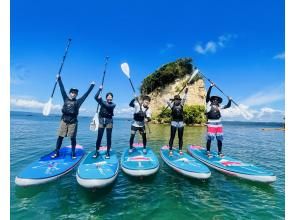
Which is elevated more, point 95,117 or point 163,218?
point 95,117

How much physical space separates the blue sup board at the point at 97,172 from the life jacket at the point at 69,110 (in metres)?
1.75

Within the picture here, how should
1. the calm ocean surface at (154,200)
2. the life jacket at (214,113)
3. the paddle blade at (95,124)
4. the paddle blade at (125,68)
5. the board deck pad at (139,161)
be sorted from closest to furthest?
the calm ocean surface at (154,200)
the board deck pad at (139,161)
the paddle blade at (95,124)
the life jacket at (214,113)
the paddle blade at (125,68)

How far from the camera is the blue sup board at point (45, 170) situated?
249 inches

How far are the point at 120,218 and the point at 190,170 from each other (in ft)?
10.2

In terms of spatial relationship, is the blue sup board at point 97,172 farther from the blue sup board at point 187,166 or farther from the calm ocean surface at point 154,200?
the blue sup board at point 187,166

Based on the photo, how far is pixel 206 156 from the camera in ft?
32.7

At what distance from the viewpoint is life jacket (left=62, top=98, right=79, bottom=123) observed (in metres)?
8.32

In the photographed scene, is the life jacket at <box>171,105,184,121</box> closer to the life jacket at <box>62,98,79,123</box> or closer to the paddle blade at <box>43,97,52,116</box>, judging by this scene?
the life jacket at <box>62,98,79,123</box>

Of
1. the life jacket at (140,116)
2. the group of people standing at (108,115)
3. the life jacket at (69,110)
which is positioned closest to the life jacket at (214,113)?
the group of people standing at (108,115)

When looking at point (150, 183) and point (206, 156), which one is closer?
Result: point (150, 183)

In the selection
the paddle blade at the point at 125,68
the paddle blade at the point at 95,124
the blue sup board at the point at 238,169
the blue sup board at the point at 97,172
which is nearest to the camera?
the blue sup board at the point at 97,172
